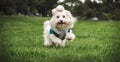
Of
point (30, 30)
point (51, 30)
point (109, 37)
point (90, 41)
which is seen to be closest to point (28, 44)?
point (51, 30)

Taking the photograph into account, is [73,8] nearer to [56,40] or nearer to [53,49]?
[56,40]

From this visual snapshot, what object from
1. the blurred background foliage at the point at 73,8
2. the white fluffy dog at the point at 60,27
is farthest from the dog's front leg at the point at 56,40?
the blurred background foliage at the point at 73,8

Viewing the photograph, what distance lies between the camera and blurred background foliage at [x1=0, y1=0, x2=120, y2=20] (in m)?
6.26

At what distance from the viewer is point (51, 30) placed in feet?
20.1

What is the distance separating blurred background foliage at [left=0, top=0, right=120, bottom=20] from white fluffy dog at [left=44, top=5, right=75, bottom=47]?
0.49m

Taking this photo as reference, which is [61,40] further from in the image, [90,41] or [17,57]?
[17,57]

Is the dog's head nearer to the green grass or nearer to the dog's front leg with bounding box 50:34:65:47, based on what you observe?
the dog's front leg with bounding box 50:34:65:47

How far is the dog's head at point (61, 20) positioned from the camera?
574 centimetres

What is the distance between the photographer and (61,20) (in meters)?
5.70

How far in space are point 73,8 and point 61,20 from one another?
227cm

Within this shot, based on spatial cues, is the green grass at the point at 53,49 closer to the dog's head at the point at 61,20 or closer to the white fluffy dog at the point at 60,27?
the white fluffy dog at the point at 60,27

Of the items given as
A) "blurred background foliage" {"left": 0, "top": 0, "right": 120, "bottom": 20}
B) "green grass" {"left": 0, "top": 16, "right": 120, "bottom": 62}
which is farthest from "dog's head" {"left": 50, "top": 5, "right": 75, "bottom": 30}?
"blurred background foliage" {"left": 0, "top": 0, "right": 120, "bottom": 20}

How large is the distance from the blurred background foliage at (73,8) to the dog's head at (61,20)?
1.58 ft

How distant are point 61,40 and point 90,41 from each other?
85 centimetres
